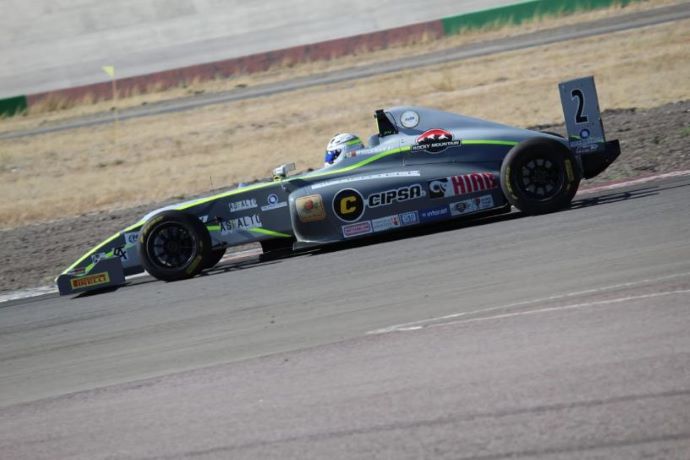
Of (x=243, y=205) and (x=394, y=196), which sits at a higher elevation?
(x=243, y=205)

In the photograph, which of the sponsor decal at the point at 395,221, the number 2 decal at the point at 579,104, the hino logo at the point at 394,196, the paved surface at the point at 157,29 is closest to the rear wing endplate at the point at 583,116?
the number 2 decal at the point at 579,104

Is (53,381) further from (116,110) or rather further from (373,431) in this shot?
(116,110)

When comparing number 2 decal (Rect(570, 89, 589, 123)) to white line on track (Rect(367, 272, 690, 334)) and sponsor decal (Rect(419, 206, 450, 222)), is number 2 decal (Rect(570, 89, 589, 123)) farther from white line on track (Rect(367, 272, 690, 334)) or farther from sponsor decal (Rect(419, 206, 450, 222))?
white line on track (Rect(367, 272, 690, 334))

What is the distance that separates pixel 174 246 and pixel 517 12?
26219 millimetres

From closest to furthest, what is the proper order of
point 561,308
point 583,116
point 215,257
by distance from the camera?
point 561,308, point 583,116, point 215,257

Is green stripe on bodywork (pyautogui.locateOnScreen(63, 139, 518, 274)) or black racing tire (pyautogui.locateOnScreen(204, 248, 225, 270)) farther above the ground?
green stripe on bodywork (pyautogui.locateOnScreen(63, 139, 518, 274))

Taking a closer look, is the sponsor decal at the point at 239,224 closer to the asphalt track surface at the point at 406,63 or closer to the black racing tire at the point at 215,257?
the black racing tire at the point at 215,257

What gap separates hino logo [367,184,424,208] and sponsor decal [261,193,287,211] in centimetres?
94

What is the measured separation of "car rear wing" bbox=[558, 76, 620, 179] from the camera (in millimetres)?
10133

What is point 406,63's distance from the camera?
97.5ft

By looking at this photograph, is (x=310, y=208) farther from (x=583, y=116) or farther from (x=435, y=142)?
(x=583, y=116)

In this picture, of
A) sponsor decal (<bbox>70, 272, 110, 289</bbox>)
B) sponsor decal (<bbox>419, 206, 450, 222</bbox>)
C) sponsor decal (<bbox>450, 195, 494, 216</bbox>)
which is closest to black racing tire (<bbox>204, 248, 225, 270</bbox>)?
sponsor decal (<bbox>70, 272, 110, 289</bbox>)

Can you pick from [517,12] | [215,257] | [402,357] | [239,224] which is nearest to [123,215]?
[215,257]

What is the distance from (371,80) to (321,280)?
61.0 ft
